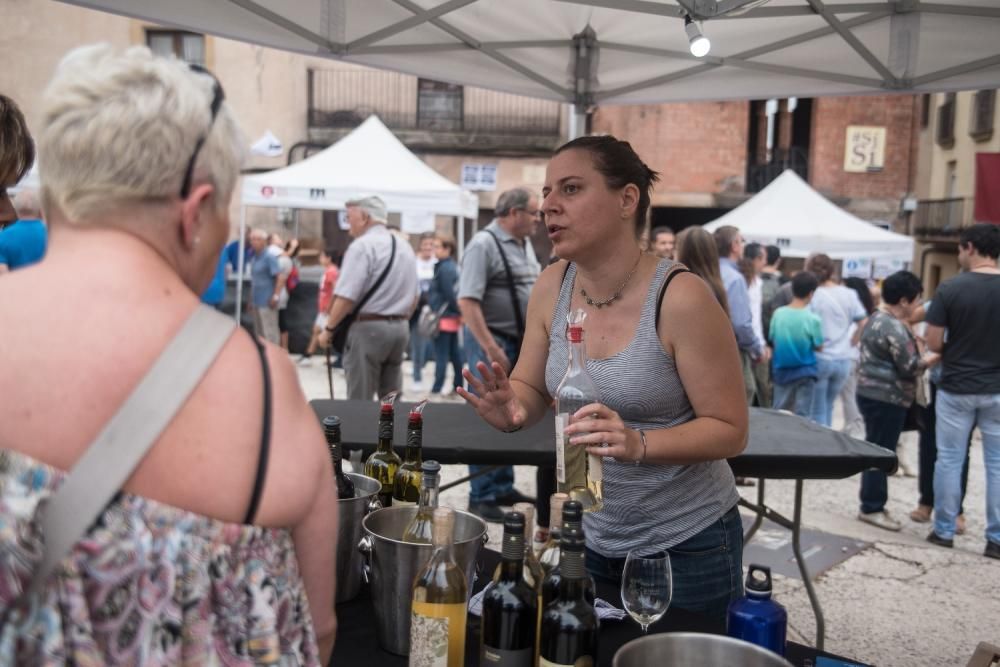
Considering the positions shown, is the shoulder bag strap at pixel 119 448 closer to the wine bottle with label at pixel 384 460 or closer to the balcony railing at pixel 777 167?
the wine bottle with label at pixel 384 460

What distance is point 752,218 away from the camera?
11.6 m

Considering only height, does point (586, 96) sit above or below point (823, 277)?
above

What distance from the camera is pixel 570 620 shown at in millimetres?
1346

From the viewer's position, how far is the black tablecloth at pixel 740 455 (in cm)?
335

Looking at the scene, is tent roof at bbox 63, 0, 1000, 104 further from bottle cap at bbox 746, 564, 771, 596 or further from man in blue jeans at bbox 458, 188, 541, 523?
bottle cap at bbox 746, 564, 771, 596

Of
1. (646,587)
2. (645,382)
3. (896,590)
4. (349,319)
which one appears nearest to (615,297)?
(645,382)

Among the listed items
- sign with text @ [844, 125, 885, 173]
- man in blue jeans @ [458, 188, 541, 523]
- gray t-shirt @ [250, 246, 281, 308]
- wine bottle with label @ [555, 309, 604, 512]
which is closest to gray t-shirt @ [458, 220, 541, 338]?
man in blue jeans @ [458, 188, 541, 523]

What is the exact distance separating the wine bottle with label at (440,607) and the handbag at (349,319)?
4.78 meters

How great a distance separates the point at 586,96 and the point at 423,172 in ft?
18.8

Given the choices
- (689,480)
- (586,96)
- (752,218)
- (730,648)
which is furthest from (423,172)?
(730,648)

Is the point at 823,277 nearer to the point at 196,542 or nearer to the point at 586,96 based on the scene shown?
the point at 586,96

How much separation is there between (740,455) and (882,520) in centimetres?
314

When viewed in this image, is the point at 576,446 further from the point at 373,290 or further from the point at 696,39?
the point at 373,290

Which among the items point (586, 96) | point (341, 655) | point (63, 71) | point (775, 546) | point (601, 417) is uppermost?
point (586, 96)
